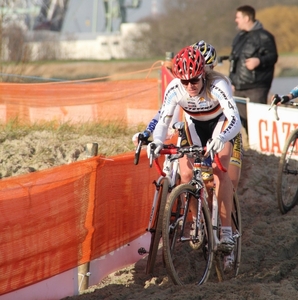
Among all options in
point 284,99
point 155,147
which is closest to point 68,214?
point 155,147

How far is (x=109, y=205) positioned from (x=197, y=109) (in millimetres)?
1095

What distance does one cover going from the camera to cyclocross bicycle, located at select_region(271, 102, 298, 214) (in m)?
8.61

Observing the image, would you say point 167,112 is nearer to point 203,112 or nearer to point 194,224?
point 203,112

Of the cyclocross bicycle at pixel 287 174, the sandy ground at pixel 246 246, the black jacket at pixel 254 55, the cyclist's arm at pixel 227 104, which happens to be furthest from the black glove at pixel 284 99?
the black jacket at pixel 254 55

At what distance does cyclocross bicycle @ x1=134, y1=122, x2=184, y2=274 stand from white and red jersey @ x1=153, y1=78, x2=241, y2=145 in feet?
0.56

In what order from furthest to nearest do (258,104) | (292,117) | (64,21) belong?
(64,21) → (258,104) → (292,117)

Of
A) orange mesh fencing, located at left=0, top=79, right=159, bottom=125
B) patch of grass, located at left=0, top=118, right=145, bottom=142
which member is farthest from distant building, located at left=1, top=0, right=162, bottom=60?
patch of grass, located at left=0, top=118, right=145, bottom=142

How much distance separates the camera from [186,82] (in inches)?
247

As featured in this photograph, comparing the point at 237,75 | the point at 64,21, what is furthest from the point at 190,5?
the point at 237,75

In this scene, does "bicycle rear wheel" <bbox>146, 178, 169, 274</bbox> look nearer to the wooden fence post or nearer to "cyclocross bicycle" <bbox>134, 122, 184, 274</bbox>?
"cyclocross bicycle" <bbox>134, 122, 184, 274</bbox>

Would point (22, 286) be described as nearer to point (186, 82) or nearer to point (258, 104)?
point (186, 82)

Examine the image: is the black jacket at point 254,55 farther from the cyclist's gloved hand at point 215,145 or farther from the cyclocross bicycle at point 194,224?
the cyclist's gloved hand at point 215,145

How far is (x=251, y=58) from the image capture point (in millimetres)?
11734

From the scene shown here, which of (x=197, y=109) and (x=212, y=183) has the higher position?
(x=197, y=109)
